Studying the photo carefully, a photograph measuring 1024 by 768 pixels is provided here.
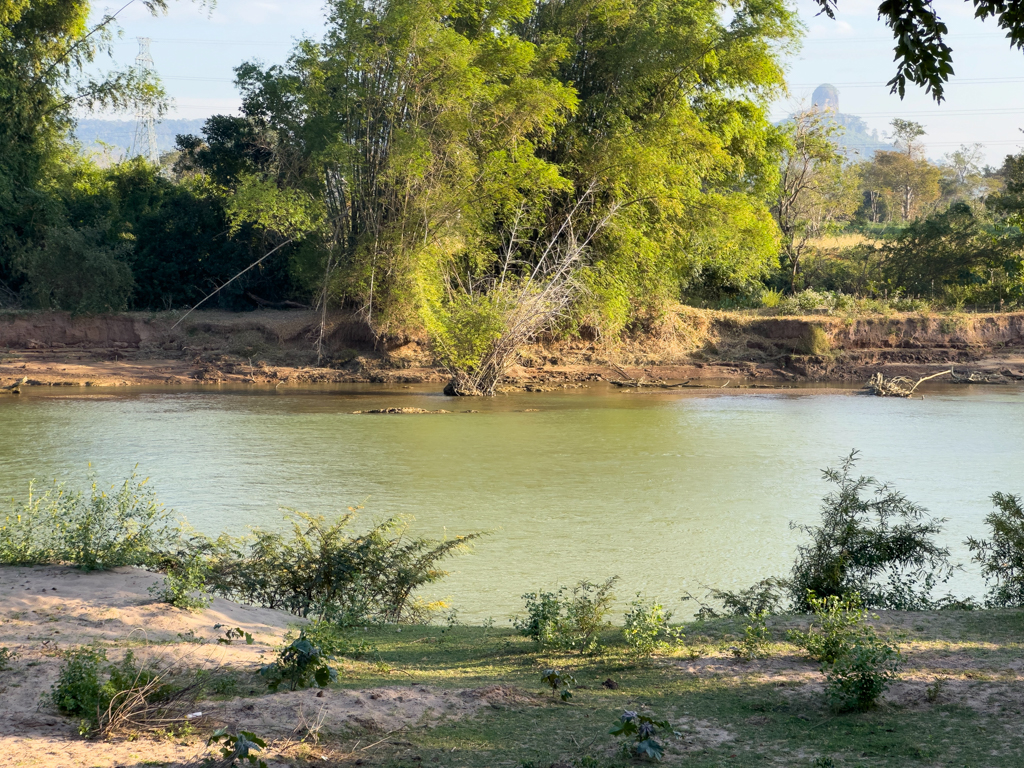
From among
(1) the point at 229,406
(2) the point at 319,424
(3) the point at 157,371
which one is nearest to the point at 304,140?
(3) the point at 157,371

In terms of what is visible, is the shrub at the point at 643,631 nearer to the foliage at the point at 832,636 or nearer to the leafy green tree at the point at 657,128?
the foliage at the point at 832,636

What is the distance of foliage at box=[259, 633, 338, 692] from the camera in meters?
4.99

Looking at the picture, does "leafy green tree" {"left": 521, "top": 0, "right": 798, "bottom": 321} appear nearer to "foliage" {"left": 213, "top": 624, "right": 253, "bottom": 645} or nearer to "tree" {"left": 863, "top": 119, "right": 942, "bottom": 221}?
"foliage" {"left": 213, "top": 624, "right": 253, "bottom": 645}

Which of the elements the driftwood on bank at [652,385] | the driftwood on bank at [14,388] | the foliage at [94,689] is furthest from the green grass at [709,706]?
the driftwood on bank at [652,385]

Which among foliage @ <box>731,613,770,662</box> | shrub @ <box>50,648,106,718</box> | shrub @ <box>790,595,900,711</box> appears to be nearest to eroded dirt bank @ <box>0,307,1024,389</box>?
foliage @ <box>731,613,770,662</box>

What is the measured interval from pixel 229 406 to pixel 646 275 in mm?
13018

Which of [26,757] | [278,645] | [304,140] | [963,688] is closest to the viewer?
[26,757]

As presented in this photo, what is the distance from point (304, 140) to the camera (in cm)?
2833

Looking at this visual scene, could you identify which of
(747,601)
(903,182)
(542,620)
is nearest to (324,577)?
(542,620)

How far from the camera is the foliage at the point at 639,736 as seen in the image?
14.2 feet

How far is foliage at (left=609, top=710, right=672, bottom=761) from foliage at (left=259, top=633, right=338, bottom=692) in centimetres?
152

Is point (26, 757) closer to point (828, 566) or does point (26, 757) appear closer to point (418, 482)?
point (828, 566)

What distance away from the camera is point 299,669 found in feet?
16.6

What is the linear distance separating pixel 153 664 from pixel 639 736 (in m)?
2.62
